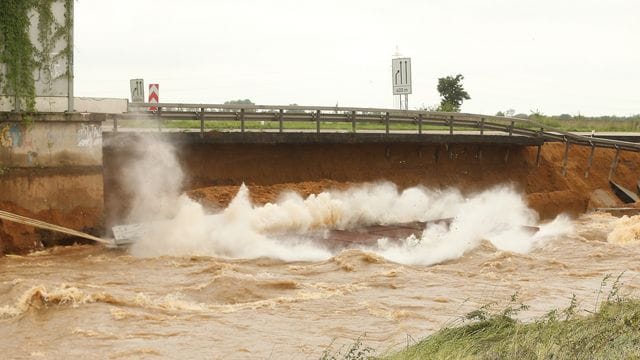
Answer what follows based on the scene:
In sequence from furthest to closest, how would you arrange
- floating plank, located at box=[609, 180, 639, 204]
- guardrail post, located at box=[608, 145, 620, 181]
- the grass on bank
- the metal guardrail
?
guardrail post, located at box=[608, 145, 620, 181] → floating plank, located at box=[609, 180, 639, 204] → the metal guardrail → the grass on bank

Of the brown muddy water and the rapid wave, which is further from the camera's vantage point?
the rapid wave

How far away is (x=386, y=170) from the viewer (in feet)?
81.2

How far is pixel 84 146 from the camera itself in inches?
714

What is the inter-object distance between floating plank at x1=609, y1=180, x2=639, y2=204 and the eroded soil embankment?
0.28 meters

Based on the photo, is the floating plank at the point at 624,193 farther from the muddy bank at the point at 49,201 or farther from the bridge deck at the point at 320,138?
the muddy bank at the point at 49,201

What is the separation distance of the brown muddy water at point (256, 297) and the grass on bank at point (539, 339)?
0.96 meters

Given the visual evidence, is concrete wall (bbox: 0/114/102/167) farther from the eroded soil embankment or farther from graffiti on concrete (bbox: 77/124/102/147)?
the eroded soil embankment

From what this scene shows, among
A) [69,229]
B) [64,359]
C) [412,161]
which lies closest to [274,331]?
[64,359]

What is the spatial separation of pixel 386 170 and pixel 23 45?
36.2 feet

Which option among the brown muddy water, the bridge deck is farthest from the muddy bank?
the bridge deck

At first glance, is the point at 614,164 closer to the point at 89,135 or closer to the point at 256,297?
the point at 89,135

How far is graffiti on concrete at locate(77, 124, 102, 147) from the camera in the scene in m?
18.1

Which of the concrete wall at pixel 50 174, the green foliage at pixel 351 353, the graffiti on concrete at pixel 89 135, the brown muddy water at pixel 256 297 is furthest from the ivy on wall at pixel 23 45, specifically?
the green foliage at pixel 351 353

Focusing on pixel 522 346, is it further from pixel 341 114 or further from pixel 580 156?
pixel 580 156
